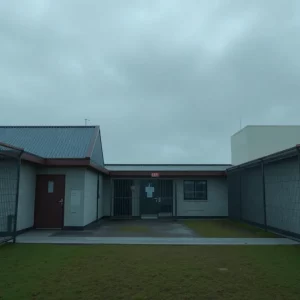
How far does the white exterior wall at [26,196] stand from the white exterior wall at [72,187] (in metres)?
Answer: 0.72

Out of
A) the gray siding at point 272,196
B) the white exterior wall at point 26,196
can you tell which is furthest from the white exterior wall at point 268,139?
the white exterior wall at point 26,196

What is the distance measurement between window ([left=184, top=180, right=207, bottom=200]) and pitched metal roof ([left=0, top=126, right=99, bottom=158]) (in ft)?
22.7

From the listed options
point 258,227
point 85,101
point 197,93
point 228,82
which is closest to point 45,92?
point 85,101

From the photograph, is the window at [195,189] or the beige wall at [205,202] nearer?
the beige wall at [205,202]

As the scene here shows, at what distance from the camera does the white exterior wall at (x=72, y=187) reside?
13266 mm

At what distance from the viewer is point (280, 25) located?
36.3ft

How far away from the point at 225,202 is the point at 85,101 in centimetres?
1068

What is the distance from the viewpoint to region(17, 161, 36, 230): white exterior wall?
11.9 metres

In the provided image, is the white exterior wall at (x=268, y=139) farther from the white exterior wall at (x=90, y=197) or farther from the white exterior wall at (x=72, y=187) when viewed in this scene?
the white exterior wall at (x=72, y=187)
